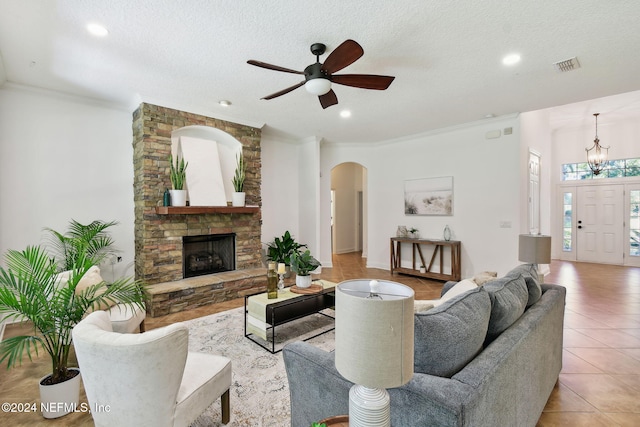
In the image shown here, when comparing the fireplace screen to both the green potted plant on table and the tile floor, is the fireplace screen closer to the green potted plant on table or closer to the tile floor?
the tile floor

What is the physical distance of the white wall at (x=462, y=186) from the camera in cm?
504

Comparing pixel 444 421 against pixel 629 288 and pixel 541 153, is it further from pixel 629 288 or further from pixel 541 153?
pixel 541 153

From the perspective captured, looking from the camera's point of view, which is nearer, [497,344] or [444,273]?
[497,344]

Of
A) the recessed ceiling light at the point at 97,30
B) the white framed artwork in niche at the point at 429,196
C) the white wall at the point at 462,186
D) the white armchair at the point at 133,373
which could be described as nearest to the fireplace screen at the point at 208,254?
the white wall at the point at 462,186

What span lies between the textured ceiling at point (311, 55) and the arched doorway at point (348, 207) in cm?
467

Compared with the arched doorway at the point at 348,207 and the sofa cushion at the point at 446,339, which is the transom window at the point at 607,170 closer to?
the arched doorway at the point at 348,207

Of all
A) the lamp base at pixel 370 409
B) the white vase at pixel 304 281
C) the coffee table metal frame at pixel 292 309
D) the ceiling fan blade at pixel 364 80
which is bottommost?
the coffee table metal frame at pixel 292 309

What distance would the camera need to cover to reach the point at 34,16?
241cm

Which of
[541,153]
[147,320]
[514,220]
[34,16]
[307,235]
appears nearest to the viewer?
[34,16]

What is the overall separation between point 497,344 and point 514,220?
14.2ft

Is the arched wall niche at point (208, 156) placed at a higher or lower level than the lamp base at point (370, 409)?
higher

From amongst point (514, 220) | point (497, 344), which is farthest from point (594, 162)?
point (497, 344)

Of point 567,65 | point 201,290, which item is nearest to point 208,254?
point 201,290

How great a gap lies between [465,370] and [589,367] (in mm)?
2390
